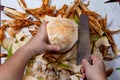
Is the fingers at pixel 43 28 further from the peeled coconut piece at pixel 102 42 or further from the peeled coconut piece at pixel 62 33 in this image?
the peeled coconut piece at pixel 102 42

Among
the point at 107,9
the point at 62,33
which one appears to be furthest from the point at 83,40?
the point at 107,9

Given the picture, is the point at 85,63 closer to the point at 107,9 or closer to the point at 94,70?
the point at 94,70

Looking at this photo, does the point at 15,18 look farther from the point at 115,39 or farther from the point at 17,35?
the point at 115,39

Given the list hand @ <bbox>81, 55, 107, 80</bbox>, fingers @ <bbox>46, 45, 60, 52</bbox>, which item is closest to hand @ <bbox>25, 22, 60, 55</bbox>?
fingers @ <bbox>46, 45, 60, 52</bbox>

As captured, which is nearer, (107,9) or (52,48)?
(52,48)

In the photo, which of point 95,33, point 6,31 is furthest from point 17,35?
point 95,33

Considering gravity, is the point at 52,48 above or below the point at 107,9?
below

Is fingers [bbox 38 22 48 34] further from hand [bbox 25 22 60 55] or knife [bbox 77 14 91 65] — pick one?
A: knife [bbox 77 14 91 65]
